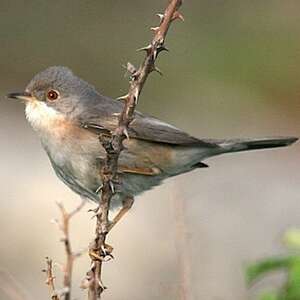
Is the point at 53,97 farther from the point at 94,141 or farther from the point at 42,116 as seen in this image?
the point at 94,141

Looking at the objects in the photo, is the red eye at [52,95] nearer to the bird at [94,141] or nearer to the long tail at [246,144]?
the bird at [94,141]

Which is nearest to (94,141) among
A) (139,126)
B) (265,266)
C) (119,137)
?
(139,126)

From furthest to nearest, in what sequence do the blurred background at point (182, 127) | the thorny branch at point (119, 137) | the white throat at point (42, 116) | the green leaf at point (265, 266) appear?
the blurred background at point (182, 127) < the white throat at point (42, 116) < the green leaf at point (265, 266) < the thorny branch at point (119, 137)

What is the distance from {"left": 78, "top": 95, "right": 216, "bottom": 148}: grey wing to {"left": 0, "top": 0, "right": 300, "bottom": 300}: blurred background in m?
0.25

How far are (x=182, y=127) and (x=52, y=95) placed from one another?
760 centimetres

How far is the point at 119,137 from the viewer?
3971 mm

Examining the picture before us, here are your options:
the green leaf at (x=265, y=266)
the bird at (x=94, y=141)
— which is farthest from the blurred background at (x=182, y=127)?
the green leaf at (x=265, y=266)

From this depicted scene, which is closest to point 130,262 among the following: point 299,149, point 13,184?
point 13,184

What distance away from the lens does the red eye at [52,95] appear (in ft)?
20.5

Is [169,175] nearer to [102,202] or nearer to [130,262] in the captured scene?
[102,202]

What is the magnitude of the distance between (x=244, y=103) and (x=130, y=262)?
5.62 meters

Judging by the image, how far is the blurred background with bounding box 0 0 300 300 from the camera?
9852 mm

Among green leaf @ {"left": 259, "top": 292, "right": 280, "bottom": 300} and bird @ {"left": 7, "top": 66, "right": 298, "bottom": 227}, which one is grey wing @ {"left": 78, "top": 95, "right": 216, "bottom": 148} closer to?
bird @ {"left": 7, "top": 66, "right": 298, "bottom": 227}

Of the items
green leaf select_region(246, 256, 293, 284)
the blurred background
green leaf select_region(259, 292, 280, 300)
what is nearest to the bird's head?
the blurred background
